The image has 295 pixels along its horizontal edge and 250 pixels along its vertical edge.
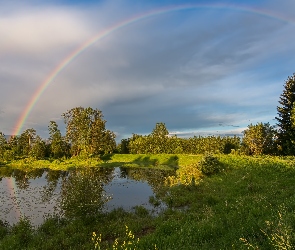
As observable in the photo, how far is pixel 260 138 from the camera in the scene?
72.7 m

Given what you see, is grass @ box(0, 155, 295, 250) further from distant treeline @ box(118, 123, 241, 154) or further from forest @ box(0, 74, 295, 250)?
distant treeline @ box(118, 123, 241, 154)

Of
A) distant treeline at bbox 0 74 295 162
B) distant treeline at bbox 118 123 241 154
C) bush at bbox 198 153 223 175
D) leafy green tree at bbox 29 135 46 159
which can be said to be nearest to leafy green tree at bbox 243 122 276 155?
distant treeline at bbox 0 74 295 162

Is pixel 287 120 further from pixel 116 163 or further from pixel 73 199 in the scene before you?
pixel 73 199

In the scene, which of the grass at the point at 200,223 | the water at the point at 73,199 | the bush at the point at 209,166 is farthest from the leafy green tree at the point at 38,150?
the grass at the point at 200,223

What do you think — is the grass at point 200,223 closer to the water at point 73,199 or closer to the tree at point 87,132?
the water at point 73,199

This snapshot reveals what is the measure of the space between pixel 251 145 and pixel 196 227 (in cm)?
6663

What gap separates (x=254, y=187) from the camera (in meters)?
25.2

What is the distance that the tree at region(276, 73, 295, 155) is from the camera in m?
62.3

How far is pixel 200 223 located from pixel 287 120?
60.6 meters

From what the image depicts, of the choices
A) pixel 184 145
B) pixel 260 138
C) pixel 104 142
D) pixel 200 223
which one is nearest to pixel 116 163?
pixel 104 142

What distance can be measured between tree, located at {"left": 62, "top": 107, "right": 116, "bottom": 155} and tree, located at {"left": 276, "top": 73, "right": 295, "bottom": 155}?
170 feet

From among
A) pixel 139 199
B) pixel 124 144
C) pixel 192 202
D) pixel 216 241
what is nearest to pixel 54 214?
pixel 139 199

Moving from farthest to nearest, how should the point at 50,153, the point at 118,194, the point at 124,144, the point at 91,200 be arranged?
the point at 124,144
the point at 50,153
the point at 118,194
the point at 91,200

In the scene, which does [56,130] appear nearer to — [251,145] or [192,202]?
[251,145]
